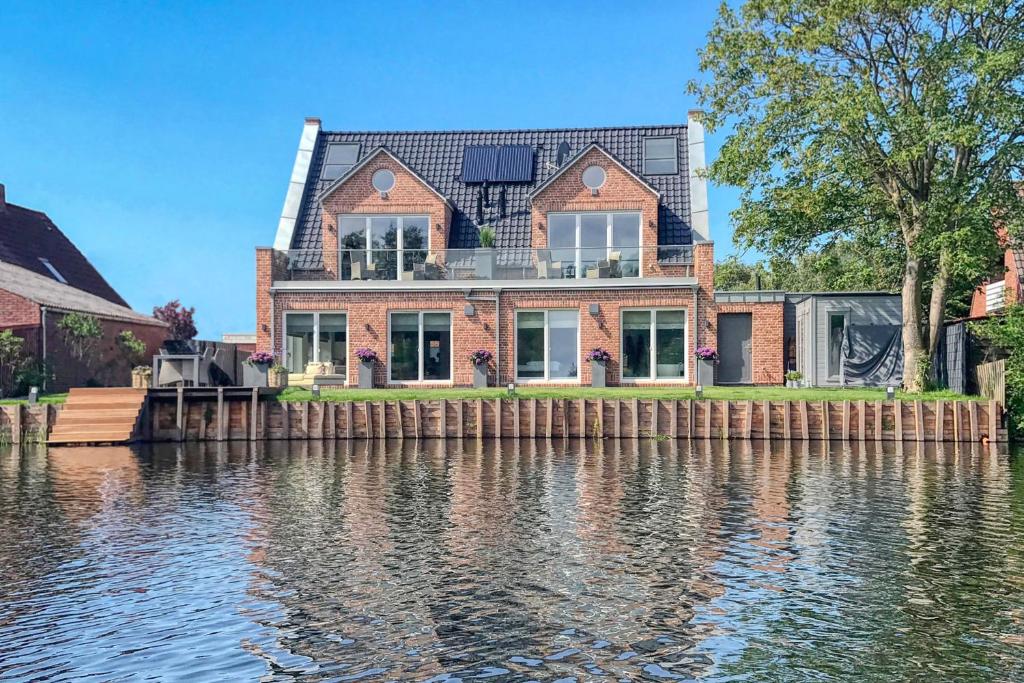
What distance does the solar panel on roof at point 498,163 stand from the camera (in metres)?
36.6

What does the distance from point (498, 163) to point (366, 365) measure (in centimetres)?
1008

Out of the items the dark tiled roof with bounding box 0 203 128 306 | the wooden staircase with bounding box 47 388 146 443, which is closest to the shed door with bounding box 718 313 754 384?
the wooden staircase with bounding box 47 388 146 443

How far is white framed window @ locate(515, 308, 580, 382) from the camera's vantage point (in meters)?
32.6

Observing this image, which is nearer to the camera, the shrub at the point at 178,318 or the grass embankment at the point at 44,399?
the grass embankment at the point at 44,399

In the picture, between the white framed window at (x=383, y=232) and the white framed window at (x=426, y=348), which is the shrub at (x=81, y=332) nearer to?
the white framed window at (x=383, y=232)

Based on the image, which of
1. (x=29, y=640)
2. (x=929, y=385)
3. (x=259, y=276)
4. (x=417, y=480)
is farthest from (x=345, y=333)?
(x=29, y=640)

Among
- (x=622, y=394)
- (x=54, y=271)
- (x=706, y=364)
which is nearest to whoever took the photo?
(x=622, y=394)

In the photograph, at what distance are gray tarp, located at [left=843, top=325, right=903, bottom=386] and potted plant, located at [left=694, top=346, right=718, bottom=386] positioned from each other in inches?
176

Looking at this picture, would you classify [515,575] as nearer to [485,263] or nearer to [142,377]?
[142,377]

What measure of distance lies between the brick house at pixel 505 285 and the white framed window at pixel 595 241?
47mm

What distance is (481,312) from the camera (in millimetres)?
32594

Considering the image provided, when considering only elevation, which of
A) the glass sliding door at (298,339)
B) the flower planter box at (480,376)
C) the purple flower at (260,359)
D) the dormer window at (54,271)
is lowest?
the flower planter box at (480,376)

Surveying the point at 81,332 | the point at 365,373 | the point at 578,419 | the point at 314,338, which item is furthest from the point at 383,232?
the point at 578,419

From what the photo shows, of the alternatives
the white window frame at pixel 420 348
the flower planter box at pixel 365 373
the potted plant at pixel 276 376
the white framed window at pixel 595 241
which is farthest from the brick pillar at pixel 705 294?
the potted plant at pixel 276 376
